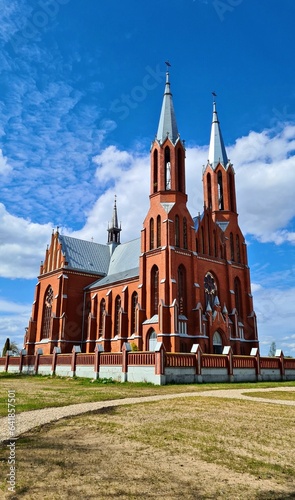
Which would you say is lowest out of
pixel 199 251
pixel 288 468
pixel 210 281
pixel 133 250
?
pixel 288 468

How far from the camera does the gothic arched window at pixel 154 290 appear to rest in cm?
3353

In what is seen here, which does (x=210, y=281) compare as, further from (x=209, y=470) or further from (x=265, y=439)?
(x=209, y=470)

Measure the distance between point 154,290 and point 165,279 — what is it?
2.42 m

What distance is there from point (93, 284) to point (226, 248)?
16567 millimetres

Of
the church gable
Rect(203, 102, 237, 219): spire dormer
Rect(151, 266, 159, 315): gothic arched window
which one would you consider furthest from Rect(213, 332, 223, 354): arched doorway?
the church gable

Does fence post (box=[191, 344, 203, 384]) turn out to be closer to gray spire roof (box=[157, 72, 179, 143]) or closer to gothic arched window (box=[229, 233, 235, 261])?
gothic arched window (box=[229, 233, 235, 261])

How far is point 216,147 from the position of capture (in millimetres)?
44938

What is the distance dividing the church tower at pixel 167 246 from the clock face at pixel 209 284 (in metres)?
2.83

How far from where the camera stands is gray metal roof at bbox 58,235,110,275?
152 ft

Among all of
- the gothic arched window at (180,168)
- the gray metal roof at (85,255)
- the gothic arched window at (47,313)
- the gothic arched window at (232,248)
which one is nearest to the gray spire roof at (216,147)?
the gothic arched window at (180,168)

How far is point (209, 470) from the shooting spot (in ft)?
18.2

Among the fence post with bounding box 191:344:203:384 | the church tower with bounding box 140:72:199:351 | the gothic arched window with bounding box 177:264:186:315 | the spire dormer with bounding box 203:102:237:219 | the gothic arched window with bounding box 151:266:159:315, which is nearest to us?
the fence post with bounding box 191:344:203:384

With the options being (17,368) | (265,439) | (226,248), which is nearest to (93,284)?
(17,368)

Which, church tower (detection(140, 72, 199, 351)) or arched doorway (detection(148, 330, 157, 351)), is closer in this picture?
church tower (detection(140, 72, 199, 351))
